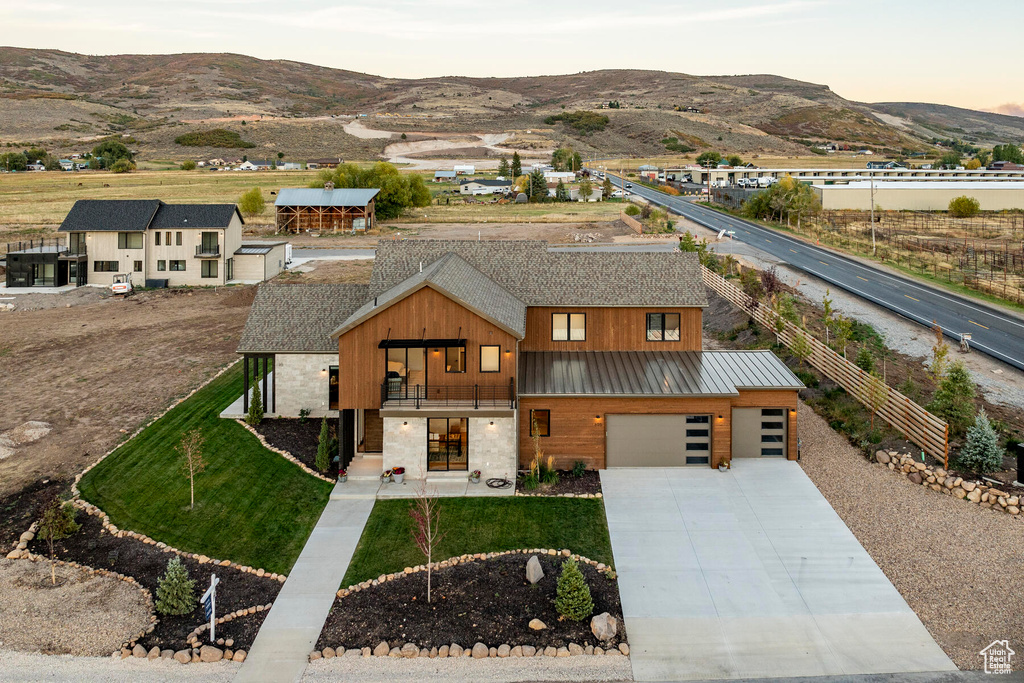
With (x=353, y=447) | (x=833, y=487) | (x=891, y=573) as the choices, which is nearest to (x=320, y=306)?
(x=353, y=447)

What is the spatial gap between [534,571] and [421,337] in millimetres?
9082

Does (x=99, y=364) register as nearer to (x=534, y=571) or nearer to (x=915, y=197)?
(x=534, y=571)

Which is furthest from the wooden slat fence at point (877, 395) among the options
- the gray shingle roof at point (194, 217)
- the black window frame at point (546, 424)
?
the gray shingle roof at point (194, 217)

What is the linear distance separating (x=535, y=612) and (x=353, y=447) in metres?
11.0

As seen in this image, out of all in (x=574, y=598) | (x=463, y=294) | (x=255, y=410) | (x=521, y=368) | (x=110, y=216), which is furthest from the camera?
(x=110, y=216)

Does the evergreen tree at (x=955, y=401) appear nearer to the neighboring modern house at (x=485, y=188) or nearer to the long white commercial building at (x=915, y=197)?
the long white commercial building at (x=915, y=197)

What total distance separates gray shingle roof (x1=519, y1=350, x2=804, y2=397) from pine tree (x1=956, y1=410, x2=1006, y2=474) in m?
5.17

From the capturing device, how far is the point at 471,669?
14.0 m

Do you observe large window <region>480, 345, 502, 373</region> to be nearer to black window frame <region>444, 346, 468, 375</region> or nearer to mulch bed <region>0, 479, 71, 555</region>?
black window frame <region>444, 346, 468, 375</region>

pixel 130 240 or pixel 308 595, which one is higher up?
pixel 130 240

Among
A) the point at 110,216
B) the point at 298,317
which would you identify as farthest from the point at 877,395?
the point at 110,216

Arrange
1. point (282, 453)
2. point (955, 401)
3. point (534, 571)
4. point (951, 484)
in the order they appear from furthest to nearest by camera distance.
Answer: point (282, 453), point (955, 401), point (951, 484), point (534, 571)

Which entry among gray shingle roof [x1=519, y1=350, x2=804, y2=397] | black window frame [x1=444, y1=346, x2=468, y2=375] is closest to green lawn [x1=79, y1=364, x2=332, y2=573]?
black window frame [x1=444, y1=346, x2=468, y2=375]

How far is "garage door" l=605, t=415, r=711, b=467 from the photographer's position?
2414 centimetres
